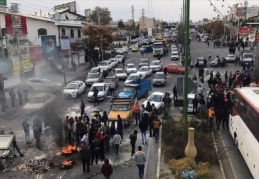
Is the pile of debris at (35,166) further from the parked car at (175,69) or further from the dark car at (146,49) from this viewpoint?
the dark car at (146,49)

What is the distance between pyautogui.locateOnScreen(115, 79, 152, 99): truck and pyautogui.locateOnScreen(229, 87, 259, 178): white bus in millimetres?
9441

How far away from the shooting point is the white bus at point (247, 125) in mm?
12844

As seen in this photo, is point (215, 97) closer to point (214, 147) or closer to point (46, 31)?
point (214, 147)

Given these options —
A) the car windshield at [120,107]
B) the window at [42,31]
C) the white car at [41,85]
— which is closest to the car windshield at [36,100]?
the white car at [41,85]

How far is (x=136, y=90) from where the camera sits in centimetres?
2739

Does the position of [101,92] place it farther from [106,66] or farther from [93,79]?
[106,66]

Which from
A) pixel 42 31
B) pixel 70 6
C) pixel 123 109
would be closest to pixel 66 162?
pixel 123 109

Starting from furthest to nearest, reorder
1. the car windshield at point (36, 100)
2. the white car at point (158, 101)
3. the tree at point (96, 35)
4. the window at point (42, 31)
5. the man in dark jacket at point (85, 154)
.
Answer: the tree at point (96, 35), the window at point (42, 31), the car windshield at point (36, 100), the white car at point (158, 101), the man in dark jacket at point (85, 154)

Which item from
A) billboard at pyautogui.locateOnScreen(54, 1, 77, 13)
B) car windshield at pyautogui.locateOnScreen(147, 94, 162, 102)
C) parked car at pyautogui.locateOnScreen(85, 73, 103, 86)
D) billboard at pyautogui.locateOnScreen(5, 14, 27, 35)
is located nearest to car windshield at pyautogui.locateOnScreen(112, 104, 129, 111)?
car windshield at pyautogui.locateOnScreen(147, 94, 162, 102)

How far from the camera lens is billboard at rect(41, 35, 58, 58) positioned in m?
44.4

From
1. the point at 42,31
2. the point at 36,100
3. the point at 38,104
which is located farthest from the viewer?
the point at 42,31

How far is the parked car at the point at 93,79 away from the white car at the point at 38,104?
8.84 meters

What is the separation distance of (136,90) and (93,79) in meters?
10.1

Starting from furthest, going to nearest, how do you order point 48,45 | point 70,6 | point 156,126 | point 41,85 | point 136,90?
point 70,6
point 48,45
point 41,85
point 136,90
point 156,126
